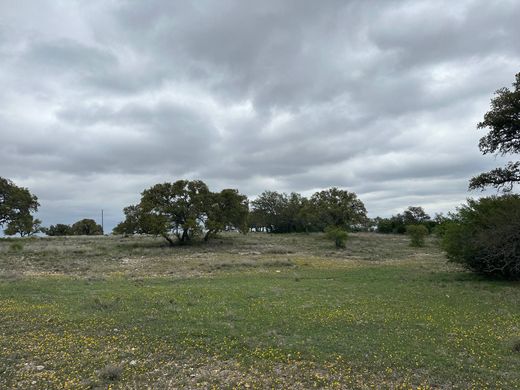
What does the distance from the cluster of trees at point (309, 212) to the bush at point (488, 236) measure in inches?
1879

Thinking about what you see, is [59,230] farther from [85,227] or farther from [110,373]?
[110,373]

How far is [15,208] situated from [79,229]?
178 feet

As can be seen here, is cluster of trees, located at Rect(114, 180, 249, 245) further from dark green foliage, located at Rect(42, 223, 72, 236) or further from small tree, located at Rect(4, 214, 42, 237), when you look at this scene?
dark green foliage, located at Rect(42, 223, 72, 236)

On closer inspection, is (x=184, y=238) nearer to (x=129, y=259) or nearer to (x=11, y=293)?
(x=129, y=259)

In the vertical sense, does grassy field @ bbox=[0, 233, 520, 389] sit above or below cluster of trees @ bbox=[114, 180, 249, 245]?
below

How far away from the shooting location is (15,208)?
54.2 metres

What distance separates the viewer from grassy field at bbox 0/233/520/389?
743 centimetres

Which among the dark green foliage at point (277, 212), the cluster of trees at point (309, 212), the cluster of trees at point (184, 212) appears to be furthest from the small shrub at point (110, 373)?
the dark green foliage at point (277, 212)

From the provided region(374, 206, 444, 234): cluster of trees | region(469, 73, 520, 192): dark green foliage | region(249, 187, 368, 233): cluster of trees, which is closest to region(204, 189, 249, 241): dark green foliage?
region(249, 187, 368, 233): cluster of trees

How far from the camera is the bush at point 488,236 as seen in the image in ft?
58.9

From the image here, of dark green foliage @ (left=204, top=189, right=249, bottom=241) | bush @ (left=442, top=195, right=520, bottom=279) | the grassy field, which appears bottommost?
the grassy field

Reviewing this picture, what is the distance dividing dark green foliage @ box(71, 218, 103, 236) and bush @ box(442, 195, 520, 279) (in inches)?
3979

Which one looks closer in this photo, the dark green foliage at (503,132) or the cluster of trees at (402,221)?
the dark green foliage at (503,132)

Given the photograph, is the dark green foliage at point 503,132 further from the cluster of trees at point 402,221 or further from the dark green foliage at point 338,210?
the cluster of trees at point 402,221
